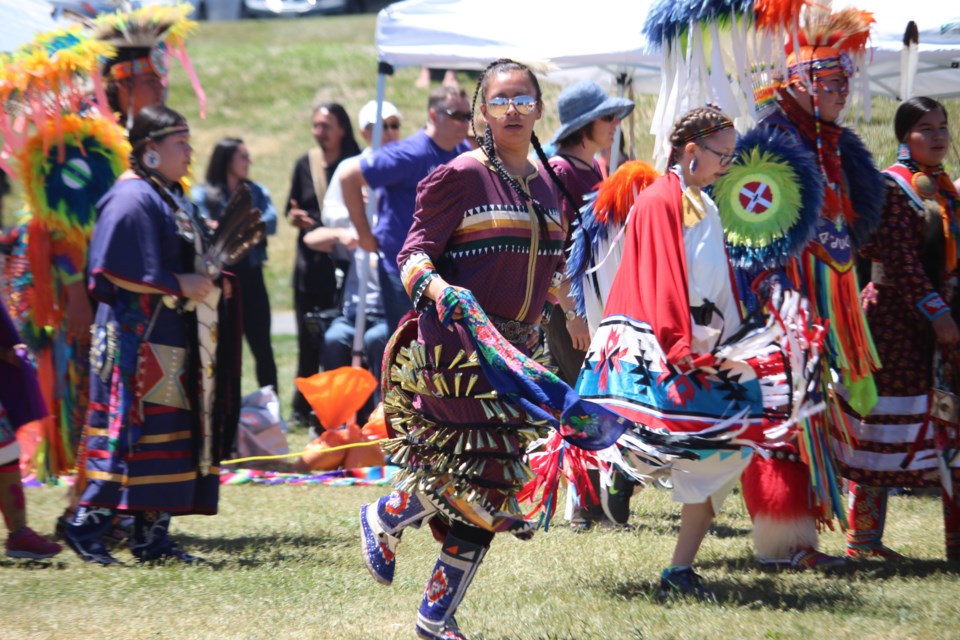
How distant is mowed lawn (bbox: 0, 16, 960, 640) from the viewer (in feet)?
13.2

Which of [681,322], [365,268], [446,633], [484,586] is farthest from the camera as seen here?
[365,268]

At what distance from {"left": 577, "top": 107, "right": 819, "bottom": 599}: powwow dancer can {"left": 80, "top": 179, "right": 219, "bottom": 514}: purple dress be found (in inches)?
74.2

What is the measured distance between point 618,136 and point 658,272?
11.0 ft

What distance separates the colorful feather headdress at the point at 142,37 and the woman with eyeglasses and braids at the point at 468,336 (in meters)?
2.65

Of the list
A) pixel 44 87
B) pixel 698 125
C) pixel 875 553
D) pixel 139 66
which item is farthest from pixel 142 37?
pixel 875 553

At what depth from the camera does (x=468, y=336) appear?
3650mm

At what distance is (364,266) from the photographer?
25.6ft

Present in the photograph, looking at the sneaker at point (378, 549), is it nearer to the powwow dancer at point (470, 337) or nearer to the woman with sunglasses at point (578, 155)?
the powwow dancer at point (470, 337)

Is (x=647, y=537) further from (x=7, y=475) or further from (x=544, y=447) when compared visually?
(x=7, y=475)

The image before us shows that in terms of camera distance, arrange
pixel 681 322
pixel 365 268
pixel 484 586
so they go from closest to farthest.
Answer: pixel 681 322 → pixel 484 586 → pixel 365 268

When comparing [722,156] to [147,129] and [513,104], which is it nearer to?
[513,104]

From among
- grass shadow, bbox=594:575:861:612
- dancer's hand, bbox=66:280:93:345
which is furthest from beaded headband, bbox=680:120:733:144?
dancer's hand, bbox=66:280:93:345

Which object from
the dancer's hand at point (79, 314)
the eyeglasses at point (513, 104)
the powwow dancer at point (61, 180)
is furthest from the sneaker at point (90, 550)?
the eyeglasses at point (513, 104)

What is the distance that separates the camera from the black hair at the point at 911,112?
515 centimetres
